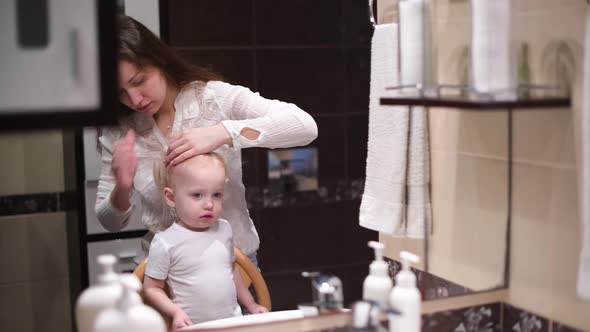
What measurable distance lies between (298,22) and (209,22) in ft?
0.61

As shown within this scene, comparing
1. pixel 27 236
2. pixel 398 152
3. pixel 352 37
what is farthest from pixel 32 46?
pixel 398 152

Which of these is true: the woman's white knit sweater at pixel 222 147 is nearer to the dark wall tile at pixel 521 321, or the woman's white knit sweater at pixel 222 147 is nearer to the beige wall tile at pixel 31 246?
the beige wall tile at pixel 31 246

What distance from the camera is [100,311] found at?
1327 mm

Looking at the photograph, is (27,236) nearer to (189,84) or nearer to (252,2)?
(189,84)

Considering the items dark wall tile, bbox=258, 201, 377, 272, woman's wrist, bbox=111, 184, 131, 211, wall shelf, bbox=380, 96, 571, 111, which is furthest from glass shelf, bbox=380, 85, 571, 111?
woman's wrist, bbox=111, 184, 131, 211

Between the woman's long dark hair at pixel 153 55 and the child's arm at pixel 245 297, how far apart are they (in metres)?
0.39

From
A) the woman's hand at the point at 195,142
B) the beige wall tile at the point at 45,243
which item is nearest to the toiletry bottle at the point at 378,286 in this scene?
the woman's hand at the point at 195,142

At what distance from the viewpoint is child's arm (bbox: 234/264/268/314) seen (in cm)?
157

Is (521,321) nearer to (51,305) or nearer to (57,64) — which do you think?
(51,305)

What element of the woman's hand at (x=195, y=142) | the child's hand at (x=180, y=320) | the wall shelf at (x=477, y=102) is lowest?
the child's hand at (x=180, y=320)

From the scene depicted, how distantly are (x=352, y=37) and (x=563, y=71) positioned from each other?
17.2 inches

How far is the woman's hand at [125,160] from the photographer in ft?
4.74

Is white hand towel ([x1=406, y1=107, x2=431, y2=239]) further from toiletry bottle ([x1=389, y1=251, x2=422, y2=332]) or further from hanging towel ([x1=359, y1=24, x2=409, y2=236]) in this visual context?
toiletry bottle ([x1=389, y1=251, x2=422, y2=332])

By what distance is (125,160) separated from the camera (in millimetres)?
1455
